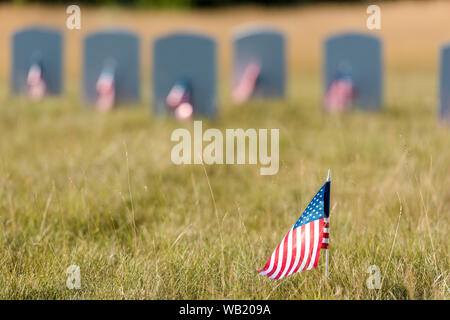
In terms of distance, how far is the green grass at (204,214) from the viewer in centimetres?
233

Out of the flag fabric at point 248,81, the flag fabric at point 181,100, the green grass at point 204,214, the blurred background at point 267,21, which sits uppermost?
the blurred background at point 267,21

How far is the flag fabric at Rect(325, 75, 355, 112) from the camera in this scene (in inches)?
292

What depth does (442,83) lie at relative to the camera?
6367 millimetres

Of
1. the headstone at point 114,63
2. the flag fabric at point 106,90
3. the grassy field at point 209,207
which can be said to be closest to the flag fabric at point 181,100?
the grassy field at point 209,207

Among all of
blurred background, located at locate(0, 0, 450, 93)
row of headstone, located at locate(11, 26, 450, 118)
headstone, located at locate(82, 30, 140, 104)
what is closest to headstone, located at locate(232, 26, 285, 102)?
row of headstone, located at locate(11, 26, 450, 118)

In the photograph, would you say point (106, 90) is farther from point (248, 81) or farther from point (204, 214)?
point (204, 214)

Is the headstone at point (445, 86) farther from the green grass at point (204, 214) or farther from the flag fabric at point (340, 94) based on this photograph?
the flag fabric at point (340, 94)

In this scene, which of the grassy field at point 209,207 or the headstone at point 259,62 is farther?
the headstone at point 259,62

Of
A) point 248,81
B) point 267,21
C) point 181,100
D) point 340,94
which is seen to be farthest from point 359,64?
point 267,21

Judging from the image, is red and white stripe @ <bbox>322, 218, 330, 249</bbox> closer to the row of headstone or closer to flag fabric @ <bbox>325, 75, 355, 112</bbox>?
the row of headstone

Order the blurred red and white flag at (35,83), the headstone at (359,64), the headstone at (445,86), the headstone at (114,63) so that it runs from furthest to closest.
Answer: the blurred red and white flag at (35,83), the headstone at (114,63), the headstone at (359,64), the headstone at (445,86)

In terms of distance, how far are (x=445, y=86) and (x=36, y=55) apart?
6051 millimetres

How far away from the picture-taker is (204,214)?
11.2 feet
